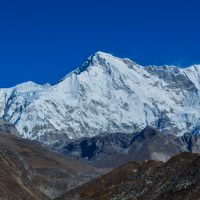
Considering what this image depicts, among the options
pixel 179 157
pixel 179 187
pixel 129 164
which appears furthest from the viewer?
pixel 129 164

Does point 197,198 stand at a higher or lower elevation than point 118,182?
lower

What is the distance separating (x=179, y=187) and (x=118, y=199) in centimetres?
2439

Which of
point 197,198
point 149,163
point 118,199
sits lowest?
point 197,198

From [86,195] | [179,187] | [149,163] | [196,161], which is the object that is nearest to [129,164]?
[149,163]

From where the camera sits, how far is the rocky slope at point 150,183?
3661 inches

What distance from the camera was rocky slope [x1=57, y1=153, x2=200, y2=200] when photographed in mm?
93000

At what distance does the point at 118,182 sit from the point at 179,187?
47511 mm

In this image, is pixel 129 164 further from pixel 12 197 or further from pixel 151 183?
pixel 12 197

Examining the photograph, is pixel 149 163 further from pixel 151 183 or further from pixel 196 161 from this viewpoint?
pixel 196 161

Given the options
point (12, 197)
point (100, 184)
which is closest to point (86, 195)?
point (100, 184)

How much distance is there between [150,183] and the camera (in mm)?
115750

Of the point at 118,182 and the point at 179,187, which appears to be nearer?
the point at 179,187

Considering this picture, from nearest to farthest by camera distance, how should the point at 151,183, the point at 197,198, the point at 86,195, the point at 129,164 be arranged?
the point at 197,198 < the point at 151,183 < the point at 86,195 < the point at 129,164

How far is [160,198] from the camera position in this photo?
314 ft
